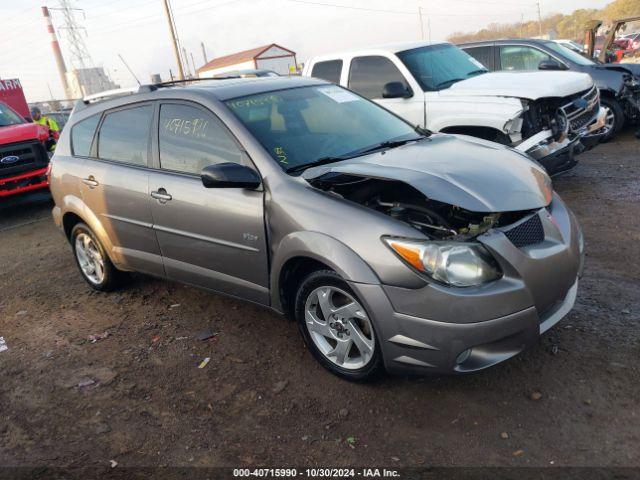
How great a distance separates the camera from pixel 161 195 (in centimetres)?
396

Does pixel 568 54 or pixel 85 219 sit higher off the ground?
pixel 568 54

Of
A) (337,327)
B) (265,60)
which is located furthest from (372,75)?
(265,60)

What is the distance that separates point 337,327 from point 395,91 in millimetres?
4079

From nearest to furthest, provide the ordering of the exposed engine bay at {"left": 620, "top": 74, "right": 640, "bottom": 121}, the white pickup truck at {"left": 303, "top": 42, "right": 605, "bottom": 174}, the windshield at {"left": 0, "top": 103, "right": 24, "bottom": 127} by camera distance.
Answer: the white pickup truck at {"left": 303, "top": 42, "right": 605, "bottom": 174}
the exposed engine bay at {"left": 620, "top": 74, "right": 640, "bottom": 121}
the windshield at {"left": 0, "top": 103, "right": 24, "bottom": 127}

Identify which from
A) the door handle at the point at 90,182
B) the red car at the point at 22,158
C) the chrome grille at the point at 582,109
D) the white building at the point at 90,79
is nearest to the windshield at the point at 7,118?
the red car at the point at 22,158

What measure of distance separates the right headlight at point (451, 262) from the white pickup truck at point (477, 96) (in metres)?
3.44

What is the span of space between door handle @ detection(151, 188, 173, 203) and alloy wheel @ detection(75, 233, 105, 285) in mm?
1354

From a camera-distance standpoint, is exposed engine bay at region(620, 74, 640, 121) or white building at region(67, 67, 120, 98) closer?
exposed engine bay at region(620, 74, 640, 121)

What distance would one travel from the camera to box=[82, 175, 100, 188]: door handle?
4598mm

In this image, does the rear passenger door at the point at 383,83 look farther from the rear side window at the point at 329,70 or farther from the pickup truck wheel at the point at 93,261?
the pickup truck wheel at the point at 93,261

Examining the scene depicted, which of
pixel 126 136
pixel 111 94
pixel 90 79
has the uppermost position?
pixel 111 94

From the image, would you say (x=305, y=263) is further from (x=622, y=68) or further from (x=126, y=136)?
(x=622, y=68)

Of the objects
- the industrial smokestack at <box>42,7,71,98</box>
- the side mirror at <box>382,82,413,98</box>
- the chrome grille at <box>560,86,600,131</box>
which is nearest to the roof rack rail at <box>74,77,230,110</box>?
the side mirror at <box>382,82,413,98</box>

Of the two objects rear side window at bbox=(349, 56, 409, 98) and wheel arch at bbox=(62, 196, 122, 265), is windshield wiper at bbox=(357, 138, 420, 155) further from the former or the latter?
rear side window at bbox=(349, 56, 409, 98)
